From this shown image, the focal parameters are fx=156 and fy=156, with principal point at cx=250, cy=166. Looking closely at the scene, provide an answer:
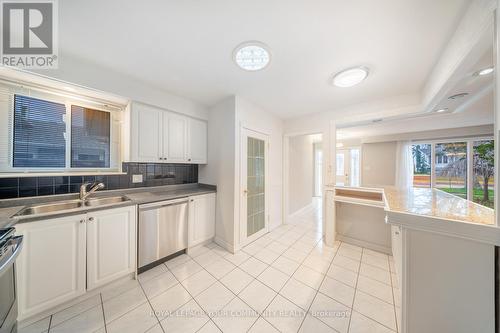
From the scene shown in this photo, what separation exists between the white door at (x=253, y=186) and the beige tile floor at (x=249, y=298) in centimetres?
51

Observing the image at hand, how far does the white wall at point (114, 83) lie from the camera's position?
1599 millimetres

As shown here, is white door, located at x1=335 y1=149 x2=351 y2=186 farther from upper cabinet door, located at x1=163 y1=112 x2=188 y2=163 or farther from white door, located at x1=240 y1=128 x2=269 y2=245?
upper cabinet door, located at x1=163 y1=112 x2=188 y2=163

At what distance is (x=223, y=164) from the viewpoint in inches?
103

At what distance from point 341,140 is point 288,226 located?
143 inches

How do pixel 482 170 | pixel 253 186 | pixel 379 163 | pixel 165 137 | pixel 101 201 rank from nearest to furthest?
1. pixel 101 201
2. pixel 165 137
3. pixel 253 186
4. pixel 482 170
5. pixel 379 163

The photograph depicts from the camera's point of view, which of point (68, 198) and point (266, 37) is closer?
point (266, 37)

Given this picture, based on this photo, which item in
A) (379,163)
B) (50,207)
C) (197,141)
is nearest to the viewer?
(50,207)

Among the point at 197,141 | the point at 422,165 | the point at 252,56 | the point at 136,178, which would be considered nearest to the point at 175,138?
the point at 197,141

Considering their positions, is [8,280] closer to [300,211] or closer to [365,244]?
[365,244]

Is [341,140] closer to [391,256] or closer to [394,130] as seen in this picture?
[394,130]

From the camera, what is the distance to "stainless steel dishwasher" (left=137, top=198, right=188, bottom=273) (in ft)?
6.23

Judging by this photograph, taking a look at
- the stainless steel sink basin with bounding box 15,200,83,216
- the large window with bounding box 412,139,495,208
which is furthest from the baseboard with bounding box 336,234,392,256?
the stainless steel sink basin with bounding box 15,200,83,216

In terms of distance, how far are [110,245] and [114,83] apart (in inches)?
73.0

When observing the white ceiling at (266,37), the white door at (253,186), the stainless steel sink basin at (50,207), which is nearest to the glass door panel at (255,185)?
the white door at (253,186)
